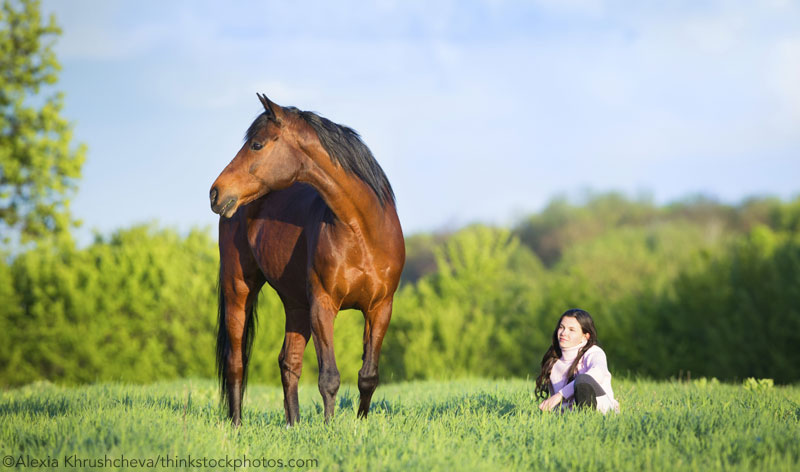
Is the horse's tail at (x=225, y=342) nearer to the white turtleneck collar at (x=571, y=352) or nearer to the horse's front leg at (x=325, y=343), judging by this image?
the horse's front leg at (x=325, y=343)

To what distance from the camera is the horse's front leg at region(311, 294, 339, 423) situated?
5383mm

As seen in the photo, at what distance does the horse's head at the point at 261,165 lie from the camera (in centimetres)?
528

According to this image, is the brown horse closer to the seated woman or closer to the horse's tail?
the horse's tail

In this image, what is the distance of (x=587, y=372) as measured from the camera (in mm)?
5449

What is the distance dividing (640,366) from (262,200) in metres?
17.9

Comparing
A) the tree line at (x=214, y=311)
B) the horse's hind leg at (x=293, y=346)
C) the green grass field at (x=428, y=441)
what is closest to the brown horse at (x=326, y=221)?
the horse's hind leg at (x=293, y=346)

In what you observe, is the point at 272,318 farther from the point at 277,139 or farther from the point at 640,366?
the point at 277,139

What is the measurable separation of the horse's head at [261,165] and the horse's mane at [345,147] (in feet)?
0.32

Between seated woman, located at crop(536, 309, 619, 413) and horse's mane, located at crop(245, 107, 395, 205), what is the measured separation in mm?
1881

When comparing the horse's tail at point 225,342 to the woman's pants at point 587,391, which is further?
the horse's tail at point 225,342

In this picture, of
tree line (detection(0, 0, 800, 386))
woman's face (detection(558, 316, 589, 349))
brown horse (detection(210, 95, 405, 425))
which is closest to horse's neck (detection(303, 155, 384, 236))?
brown horse (detection(210, 95, 405, 425))

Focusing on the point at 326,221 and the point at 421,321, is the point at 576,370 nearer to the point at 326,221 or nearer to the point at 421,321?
the point at 326,221

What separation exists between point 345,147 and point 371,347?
5.32ft

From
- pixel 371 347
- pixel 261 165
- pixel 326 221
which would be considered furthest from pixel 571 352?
pixel 261 165
